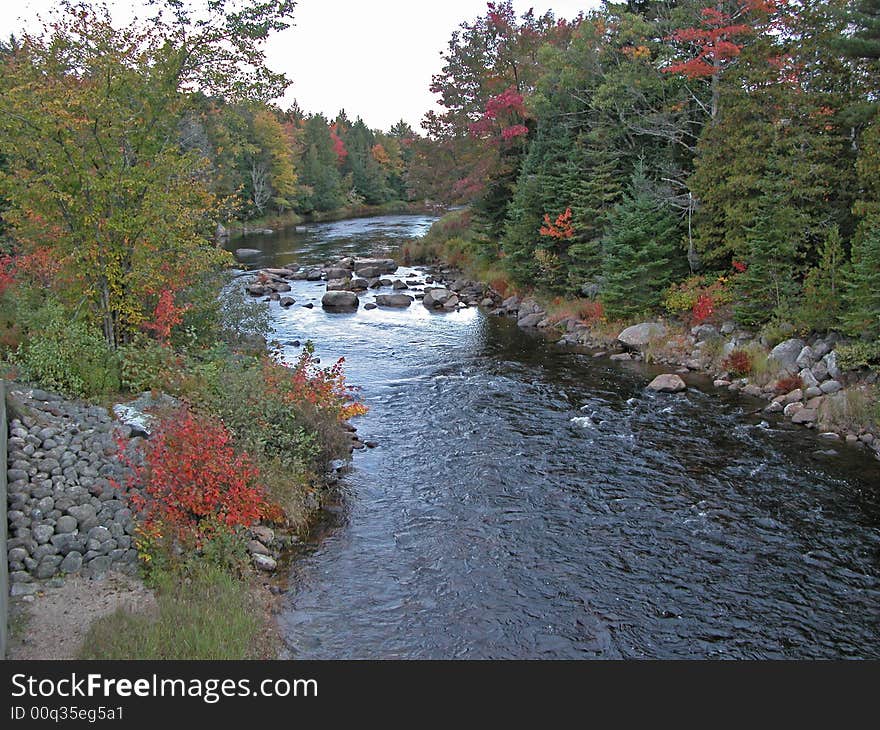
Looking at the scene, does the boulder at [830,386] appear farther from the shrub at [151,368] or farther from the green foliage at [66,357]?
the green foliage at [66,357]

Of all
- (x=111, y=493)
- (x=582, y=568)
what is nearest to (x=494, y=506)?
(x=582, y=568)

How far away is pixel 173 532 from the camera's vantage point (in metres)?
10.2

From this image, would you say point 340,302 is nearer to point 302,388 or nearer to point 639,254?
point 639,254

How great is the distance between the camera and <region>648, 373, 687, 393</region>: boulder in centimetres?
1994

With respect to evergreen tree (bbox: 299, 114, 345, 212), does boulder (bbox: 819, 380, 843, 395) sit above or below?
below

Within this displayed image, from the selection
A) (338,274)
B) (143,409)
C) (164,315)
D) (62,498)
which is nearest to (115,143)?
(164,315)

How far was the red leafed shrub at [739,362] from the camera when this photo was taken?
20312 mm

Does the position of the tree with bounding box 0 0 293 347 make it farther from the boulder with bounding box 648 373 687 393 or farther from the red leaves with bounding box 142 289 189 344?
the boulder with bounding box 648 373 687 393

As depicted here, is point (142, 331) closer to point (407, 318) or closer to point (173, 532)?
point (173, 532)

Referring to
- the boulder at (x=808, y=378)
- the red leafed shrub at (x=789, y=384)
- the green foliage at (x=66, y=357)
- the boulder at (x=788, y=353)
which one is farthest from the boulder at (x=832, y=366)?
the green foliage at (x=66, y=357)

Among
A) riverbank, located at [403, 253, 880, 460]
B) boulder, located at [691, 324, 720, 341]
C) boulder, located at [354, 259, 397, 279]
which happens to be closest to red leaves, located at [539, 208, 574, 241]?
riverbank, located at [403, 253, 880, 460]

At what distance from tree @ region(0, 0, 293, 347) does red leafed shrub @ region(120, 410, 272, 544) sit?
20.1 feet

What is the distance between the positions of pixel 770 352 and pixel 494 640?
1450 cm

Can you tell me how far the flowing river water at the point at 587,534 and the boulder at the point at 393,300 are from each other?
1261 cm
